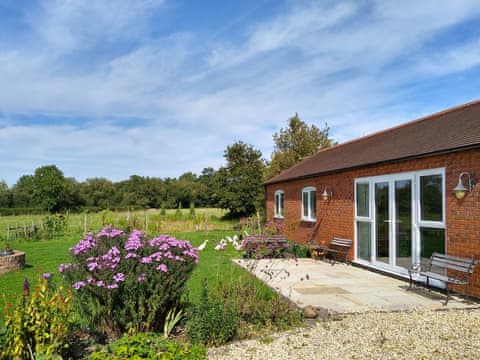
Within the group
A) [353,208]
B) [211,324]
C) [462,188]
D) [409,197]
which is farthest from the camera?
[353,208]

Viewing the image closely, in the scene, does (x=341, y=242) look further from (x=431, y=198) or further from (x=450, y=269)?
(x=450, y=269)

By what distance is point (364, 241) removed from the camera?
9.95m

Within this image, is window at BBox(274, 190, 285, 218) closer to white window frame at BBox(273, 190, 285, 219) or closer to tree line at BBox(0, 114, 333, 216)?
white window frame at BBox(273, 190, 285, 219)

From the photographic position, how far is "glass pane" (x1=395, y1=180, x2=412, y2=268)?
26.5 feet

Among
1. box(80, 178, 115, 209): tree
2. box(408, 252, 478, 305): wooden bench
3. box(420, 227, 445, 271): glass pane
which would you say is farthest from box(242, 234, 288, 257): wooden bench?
box(80, 178, 115, 209): tree

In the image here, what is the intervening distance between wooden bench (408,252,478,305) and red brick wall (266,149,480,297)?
7.7 inches

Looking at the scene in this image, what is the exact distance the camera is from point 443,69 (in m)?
12.5

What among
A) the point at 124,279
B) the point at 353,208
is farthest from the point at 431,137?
the point at 124,279

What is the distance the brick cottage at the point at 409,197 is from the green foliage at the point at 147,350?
5.50 metres

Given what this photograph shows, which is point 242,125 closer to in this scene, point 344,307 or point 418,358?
point 344,307

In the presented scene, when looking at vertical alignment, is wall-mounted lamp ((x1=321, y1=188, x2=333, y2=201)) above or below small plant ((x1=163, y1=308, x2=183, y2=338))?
above

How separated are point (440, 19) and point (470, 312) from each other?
318 inches

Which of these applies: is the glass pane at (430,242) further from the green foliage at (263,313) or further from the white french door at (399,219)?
the green foliage at (263,313)

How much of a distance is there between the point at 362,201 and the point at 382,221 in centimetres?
104
